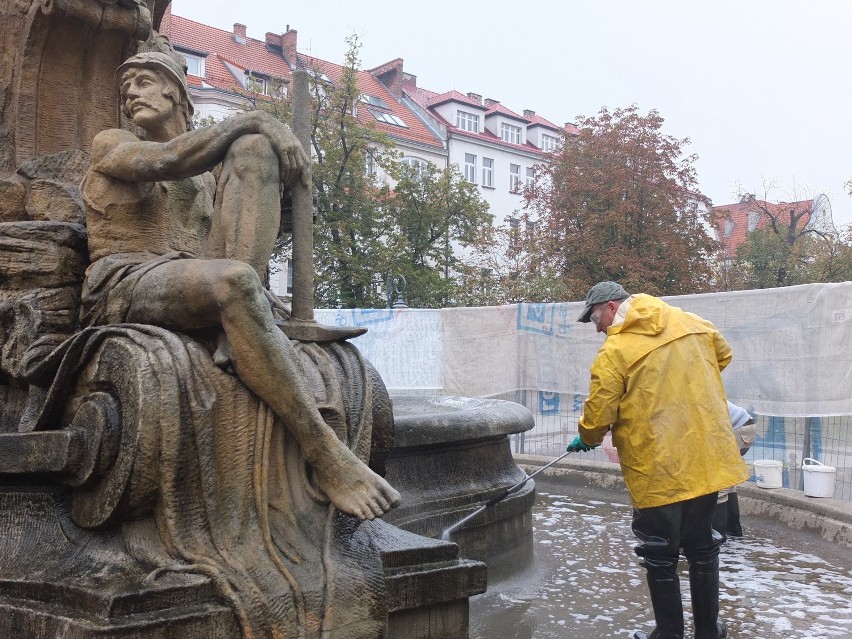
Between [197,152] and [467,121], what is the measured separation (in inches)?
1550

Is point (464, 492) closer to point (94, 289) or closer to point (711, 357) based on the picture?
point (711, 357)

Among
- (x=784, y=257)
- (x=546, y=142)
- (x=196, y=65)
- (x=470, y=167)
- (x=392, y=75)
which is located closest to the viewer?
(x=784, y=257)

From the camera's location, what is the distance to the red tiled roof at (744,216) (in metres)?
28.1

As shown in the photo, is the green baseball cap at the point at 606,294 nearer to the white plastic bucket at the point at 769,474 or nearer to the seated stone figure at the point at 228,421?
the seated stone figure at the point at 228,421

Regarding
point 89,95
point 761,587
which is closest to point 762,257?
point 761,587

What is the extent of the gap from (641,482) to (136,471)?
221 cm

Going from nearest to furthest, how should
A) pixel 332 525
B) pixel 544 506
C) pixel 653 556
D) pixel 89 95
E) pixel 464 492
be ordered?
pixel 332 525 < pixel 653 556 < pixel 89 95 < pixel 464 492 < pixel 544 506

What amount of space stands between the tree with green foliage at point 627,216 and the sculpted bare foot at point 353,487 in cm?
2125

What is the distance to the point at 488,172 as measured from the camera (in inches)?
1629

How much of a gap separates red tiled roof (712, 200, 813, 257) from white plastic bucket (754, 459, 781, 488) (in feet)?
64.6

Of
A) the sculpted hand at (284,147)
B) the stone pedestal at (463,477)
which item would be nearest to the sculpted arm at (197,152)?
the sculpted hand at (284,147)

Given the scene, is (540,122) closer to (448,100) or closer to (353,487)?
(448,100)

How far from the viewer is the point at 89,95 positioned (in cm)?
441

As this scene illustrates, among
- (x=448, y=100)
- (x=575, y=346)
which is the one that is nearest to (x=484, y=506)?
(x=575, y=346)
